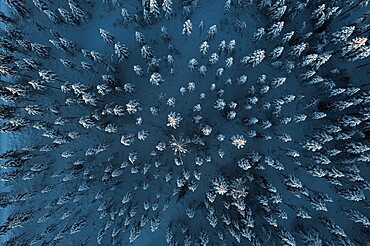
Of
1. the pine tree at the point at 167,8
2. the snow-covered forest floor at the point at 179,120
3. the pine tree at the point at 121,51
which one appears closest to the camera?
the pine tree at the point at 167,8

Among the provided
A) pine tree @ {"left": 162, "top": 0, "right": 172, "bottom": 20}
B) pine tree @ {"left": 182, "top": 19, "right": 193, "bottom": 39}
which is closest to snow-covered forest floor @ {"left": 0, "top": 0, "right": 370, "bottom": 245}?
pine tree @ {"left": 182, "top": 19, "right": 193, "bottom": 39}

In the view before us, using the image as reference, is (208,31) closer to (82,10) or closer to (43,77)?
(82,10)

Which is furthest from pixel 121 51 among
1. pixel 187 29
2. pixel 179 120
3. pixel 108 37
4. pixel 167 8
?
pixel 179 120

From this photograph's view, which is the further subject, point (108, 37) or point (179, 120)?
point (108, 37)

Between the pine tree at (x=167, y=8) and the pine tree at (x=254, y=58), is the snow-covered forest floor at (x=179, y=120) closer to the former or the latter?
the pine tree at (x=254, y=58)

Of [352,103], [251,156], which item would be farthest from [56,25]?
[352,103]

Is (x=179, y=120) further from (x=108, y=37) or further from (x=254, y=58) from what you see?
(x=108, y=37)

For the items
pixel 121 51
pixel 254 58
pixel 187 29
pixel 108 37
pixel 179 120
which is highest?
pixel 108 37

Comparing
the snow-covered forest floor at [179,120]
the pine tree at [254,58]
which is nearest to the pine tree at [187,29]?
the snow-covered forest floor at [179,120]
